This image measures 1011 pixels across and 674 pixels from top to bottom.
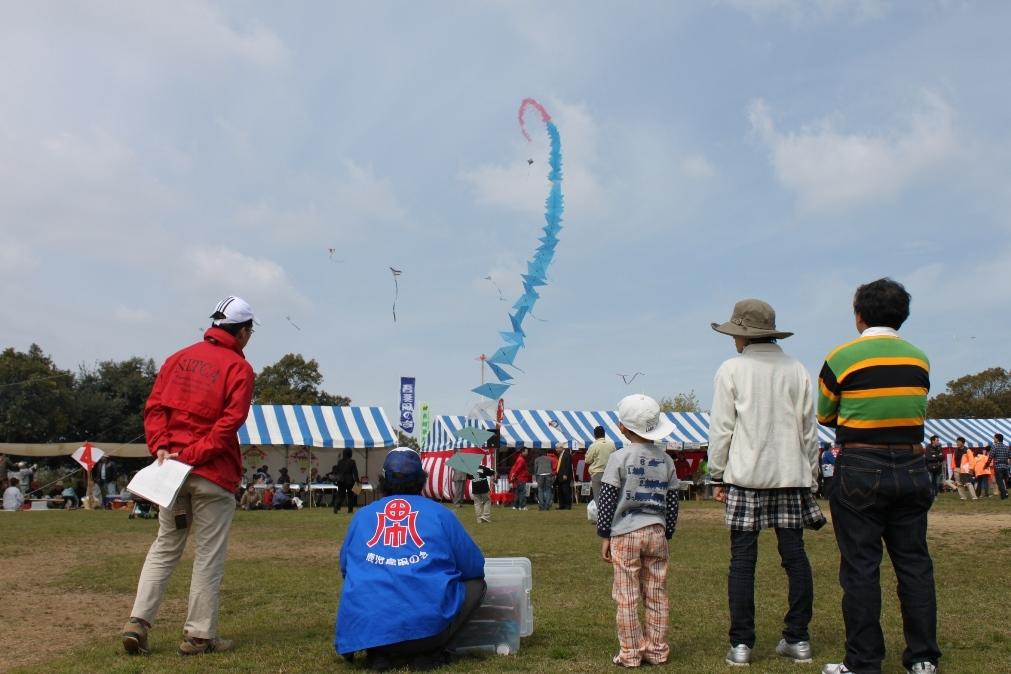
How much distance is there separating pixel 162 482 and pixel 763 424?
3.02 metres

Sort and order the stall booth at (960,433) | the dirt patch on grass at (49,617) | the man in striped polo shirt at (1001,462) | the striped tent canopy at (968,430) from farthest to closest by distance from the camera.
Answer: the striped tent canopy at (968,430) → the stall booth at (960,433) → the man in striped polo shirt at (1001,462) → the dirt patch on grass at (49,617)

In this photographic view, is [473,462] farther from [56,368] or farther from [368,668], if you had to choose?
[56,368]

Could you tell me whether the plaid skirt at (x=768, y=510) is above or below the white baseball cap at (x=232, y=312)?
below

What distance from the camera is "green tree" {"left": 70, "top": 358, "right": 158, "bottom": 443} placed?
48.1 metres

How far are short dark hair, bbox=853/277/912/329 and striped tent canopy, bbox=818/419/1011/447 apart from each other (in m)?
26.5

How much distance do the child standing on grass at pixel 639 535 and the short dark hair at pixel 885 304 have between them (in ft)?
3.77

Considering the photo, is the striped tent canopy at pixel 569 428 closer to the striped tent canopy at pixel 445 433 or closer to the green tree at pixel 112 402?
the striped tent canopy at pixel 445 433

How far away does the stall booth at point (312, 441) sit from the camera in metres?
24.4

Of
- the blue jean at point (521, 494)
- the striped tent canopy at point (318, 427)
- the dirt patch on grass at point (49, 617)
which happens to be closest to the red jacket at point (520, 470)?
the blue jean at point (521, 494)

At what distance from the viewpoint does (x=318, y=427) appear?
84.7ft

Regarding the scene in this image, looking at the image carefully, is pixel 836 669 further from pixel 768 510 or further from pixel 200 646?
pixel 200 646

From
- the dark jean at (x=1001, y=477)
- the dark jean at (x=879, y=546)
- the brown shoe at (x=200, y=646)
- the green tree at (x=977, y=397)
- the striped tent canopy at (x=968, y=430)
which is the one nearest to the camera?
the dark jean at (x=879, y=546)

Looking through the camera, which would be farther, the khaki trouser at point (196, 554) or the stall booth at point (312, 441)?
the stall booth at point (312, 441)

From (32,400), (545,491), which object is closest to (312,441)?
(545,491)
